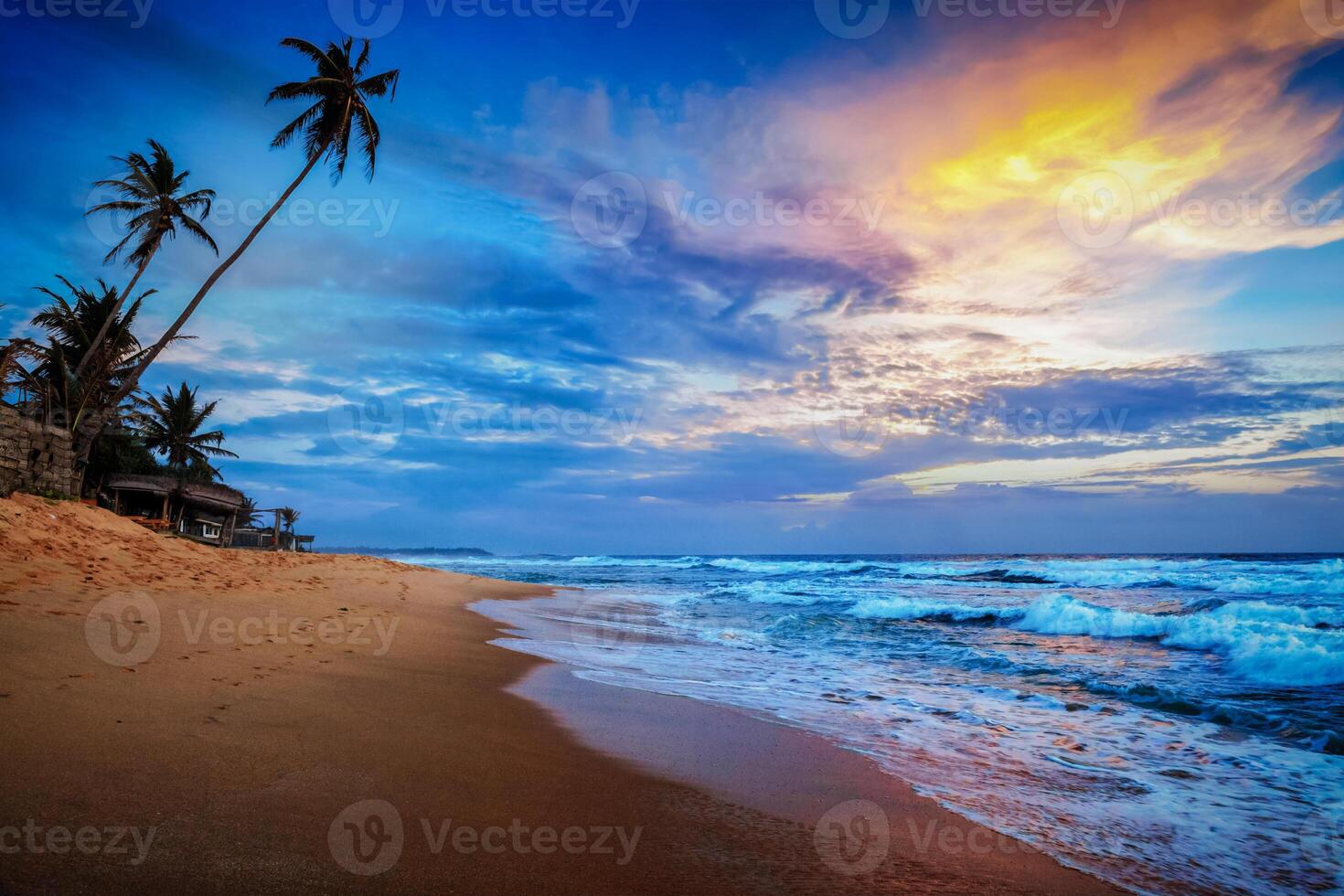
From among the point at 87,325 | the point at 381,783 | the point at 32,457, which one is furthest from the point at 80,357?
the point at 381,783

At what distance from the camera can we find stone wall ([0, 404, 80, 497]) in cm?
1385

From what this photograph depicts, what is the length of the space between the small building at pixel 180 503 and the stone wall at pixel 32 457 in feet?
29.7

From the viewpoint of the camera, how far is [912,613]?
20.3m

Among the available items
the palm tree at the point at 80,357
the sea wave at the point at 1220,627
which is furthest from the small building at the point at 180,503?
the sea wave at the point at 1220,627

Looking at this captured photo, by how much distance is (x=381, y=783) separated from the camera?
387 centimetres

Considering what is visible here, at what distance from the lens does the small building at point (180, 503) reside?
26438 mm

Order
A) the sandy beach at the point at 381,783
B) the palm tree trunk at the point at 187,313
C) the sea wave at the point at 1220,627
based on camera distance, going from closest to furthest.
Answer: the sandy beach at the point at 381,783, the sea wave at the point at 1220,627, the palm tree trunk at the point at 187,313

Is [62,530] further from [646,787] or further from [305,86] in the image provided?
[305,86]

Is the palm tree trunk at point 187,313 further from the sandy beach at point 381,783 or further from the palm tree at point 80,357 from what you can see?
the sandy beach at point 381,783

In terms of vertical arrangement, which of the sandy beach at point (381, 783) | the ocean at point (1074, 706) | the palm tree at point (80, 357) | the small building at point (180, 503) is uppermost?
the palm tree at point (80, 357)

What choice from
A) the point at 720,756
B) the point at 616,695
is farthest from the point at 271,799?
the point at 616,695

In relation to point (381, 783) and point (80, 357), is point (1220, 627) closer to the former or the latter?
point (381, 783)

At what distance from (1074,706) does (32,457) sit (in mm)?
21468

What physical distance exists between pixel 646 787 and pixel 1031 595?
27.7 meters
